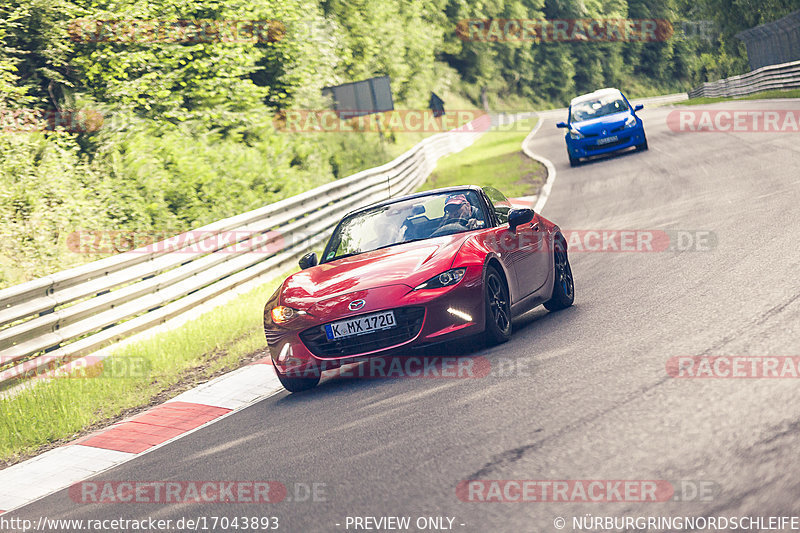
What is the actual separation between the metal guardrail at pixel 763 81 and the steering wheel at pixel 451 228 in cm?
2840

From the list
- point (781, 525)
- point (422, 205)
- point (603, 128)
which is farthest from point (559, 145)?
point (781, 525)

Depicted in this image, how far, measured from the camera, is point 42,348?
9.32 metres

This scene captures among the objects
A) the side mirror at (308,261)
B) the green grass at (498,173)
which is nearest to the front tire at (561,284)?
the side mirror at (308,261)

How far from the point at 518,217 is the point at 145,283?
16.1 ft

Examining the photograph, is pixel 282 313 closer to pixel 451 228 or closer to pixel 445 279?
pixel 445 279

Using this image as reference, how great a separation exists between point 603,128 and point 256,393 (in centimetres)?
1761

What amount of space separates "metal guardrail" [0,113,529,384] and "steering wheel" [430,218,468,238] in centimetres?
404

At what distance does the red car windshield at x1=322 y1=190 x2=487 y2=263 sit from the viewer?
819cm

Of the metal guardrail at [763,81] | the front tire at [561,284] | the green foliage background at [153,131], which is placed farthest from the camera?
the metal guardrail at [763,81]

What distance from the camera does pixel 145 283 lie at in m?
11.1

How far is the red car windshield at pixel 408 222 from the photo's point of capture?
8188 mm

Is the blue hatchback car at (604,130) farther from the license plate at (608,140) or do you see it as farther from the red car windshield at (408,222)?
the red car windshield at (408,222)

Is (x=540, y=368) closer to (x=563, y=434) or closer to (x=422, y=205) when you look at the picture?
(x=563, y=434)

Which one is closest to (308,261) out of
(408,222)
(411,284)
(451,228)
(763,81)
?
(408,222)
